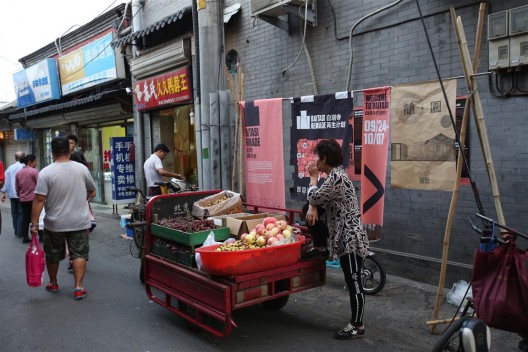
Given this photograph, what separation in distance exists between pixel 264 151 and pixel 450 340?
405 cm

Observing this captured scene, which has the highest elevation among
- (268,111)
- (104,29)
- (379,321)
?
(104,29)

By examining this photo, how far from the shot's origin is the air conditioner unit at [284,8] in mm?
6918

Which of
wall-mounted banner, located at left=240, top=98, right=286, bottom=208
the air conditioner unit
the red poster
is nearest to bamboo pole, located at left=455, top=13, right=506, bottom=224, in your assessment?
the red poster

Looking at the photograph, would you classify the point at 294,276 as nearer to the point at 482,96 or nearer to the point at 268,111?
the point at 268,111

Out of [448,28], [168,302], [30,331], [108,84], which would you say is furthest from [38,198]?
[108,84]

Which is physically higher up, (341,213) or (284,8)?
(284,8)

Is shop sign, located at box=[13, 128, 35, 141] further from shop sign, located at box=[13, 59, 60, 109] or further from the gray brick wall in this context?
the gray brick wall

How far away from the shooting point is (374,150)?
5.11m

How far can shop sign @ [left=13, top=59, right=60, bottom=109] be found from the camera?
1525 cm

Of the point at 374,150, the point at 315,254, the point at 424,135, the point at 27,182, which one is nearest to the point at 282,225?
the point at 315,254

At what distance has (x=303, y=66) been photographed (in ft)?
24.2

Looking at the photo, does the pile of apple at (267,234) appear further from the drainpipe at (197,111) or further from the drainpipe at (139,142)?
the drainpipe at (139,142)

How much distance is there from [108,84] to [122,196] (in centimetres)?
351

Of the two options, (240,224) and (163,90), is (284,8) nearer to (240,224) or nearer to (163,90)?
(240,224)
